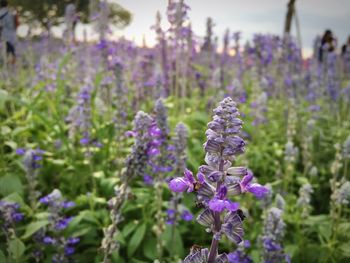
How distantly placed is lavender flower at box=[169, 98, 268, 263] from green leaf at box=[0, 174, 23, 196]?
7.61 ft

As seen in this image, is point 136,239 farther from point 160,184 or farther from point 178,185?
point 178,185

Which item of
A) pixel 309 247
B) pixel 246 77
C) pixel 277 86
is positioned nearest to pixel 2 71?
pixel 309 247

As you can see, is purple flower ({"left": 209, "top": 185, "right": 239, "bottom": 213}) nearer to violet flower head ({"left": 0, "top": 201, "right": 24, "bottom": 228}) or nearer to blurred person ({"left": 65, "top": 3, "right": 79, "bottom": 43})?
violet flower head ({"left": 0, "top": 201, "right": 24, "bottom": 228})

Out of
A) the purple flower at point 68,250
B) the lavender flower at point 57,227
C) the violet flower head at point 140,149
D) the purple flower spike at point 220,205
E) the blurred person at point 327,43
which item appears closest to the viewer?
the purple flower spike at point 220,205

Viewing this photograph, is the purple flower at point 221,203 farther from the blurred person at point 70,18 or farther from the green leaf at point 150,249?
the blurred person at point 70,18

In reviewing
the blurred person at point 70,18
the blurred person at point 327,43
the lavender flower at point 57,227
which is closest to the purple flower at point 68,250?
the lavender flower at point 57,227

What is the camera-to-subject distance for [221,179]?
139 cm

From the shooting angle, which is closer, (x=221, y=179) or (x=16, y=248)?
(x=221, y=179)

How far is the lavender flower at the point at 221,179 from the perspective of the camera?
53.9 inches

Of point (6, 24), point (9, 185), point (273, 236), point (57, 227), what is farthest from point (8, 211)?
point (6, 24)

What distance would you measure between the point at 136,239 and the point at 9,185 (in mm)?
1090

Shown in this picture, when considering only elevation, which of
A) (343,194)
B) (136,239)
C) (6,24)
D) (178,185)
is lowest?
(136,239)

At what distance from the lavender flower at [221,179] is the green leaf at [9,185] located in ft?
7.61

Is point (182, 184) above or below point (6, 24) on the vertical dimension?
below
